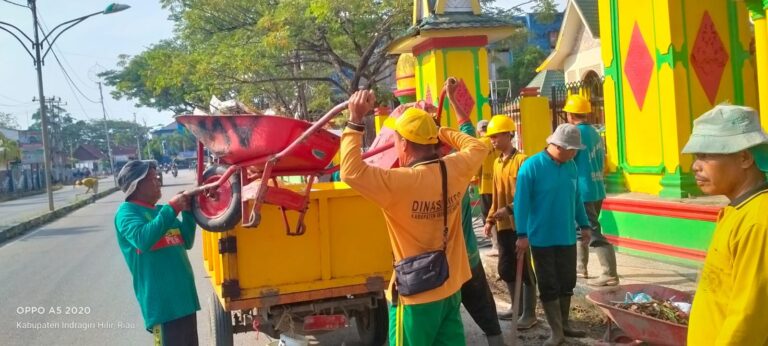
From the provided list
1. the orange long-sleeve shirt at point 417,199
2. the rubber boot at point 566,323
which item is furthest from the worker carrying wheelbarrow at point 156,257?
the rubber boot at point 566,323

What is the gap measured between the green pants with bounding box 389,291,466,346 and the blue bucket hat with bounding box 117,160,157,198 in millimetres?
1631

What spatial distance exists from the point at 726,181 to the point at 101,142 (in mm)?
131638

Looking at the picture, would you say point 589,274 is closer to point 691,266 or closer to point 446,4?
point 691,266

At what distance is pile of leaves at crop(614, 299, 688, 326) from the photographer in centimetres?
410

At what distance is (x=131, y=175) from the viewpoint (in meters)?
3.77

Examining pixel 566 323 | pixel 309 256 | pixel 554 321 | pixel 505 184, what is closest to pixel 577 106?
pixel 505 184

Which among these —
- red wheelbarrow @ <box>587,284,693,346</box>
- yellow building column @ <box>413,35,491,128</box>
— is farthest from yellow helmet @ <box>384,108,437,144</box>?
yellow building column @ <box>413,35,491,128</box>

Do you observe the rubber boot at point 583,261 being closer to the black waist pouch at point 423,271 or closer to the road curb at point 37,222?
the black waist pouch at point 423,271

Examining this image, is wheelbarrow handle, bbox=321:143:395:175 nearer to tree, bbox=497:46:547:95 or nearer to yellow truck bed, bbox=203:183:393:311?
yellow truck bed, bbox=203:183:393:311

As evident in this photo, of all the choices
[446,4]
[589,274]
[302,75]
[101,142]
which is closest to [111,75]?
[302,75]

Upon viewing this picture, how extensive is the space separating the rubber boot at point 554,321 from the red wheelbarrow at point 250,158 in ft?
6.61

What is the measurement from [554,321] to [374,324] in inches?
56.1

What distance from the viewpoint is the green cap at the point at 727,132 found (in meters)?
2.04

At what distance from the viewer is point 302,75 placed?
765 inches
